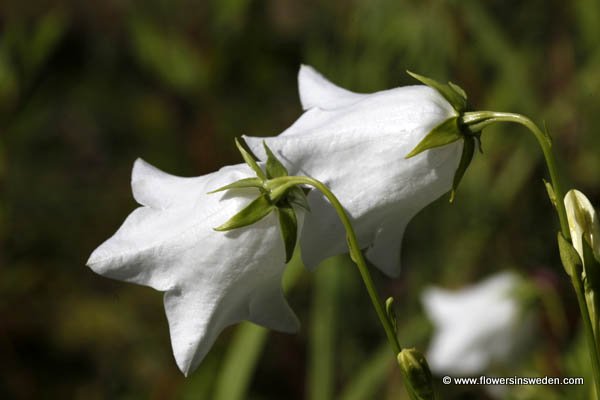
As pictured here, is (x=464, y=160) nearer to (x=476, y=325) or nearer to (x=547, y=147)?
(x=547, y=147)

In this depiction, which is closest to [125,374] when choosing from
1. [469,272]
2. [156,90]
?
[469,272]

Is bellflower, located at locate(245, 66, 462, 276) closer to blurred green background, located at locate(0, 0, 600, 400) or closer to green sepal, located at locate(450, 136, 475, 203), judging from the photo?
green sepal, located at locate(450, 136, 475, 203)

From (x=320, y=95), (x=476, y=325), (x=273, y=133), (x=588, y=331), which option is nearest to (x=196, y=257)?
(x=320, y=95)

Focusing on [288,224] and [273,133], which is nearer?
[288,224]

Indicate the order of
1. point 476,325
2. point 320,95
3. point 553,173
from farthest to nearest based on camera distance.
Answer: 1. point 476,325
2. point 320,95
3. point 553,173

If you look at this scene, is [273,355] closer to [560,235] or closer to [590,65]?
[590,65]

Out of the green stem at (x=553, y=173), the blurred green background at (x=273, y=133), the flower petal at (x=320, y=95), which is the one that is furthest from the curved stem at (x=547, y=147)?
the blurred green background at (x=273, y=133)

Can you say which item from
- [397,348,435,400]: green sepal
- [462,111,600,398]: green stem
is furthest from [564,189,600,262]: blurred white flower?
[397,348,435,400]: green sepal
